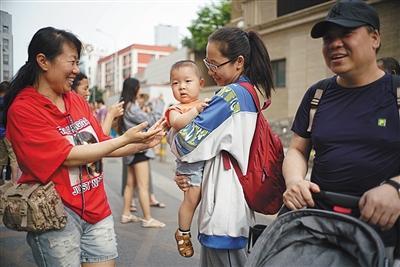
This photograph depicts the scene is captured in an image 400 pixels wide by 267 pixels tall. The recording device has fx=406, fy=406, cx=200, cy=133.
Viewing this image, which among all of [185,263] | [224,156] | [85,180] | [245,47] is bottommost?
[185,263]

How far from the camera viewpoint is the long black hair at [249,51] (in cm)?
206

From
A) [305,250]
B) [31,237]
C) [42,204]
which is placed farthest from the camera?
[31,237]

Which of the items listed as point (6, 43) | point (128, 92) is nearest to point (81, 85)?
point (128, 92)

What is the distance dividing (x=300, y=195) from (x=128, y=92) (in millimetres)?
3779

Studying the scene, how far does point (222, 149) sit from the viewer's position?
6.35 feet

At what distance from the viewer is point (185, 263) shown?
3920 mm

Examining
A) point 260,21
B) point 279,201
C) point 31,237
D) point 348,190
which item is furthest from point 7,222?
point 260,21

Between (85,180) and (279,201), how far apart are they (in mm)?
1023

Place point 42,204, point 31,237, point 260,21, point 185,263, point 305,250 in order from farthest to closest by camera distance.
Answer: point 260,21 → point 185,263 → point 31,237 → point 42,204 → point 305,250

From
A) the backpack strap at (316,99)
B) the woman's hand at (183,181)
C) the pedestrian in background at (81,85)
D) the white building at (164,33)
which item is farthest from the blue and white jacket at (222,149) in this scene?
the white building at (164,33)

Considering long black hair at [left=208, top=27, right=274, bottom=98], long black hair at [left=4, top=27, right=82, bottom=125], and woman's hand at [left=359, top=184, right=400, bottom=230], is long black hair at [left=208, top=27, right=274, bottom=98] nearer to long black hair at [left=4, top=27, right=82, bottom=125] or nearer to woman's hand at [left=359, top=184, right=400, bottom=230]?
long black hair at [left=4, top=27, right=82, bottom=125]

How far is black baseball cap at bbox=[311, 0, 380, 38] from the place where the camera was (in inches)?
63.0

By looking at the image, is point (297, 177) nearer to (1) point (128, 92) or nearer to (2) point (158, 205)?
(1) point (128, 92)

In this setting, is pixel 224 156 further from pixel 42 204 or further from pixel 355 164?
pixel 42 204
